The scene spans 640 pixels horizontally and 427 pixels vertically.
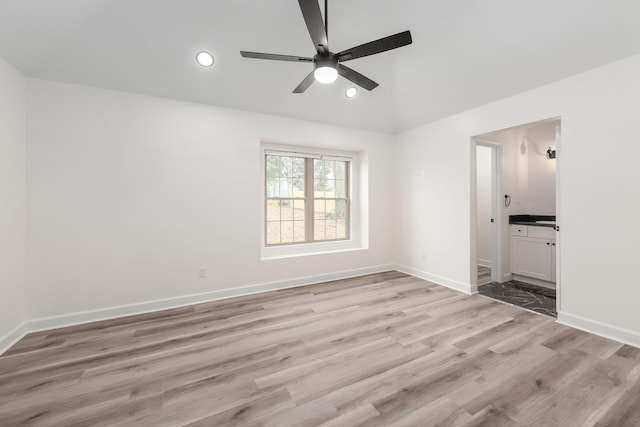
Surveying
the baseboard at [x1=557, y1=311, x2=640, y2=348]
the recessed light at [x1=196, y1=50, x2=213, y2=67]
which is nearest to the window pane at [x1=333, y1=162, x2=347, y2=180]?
the recessed light at [x1=196, y1=50, x2=213, y2=67]

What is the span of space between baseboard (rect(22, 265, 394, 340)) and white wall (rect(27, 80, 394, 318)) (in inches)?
2.4

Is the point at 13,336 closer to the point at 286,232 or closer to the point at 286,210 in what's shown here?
the point at 286,232

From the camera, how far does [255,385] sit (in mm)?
1811

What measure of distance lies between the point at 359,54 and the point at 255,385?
2.51 meters

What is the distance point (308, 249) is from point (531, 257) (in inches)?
131

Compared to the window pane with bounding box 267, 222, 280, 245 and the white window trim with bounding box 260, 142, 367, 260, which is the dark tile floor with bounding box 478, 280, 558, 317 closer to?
the white window trim with bounding box 260, 142, 367, 260

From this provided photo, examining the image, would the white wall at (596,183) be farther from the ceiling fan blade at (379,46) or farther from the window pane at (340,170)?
the window pane at (340,170)

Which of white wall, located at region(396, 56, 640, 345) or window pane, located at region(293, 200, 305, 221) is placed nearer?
white wall, located at region(396, 56, 640, 345)

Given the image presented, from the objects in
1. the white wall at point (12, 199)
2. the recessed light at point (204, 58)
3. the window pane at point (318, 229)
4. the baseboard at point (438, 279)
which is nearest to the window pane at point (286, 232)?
the window pane at point (318, 229)

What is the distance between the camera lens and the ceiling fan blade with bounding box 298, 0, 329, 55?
1.66 m

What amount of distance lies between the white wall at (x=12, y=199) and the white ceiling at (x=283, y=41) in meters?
0.31

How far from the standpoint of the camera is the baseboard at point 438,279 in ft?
11.8

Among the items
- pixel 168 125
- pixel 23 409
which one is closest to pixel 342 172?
pixel 168 125

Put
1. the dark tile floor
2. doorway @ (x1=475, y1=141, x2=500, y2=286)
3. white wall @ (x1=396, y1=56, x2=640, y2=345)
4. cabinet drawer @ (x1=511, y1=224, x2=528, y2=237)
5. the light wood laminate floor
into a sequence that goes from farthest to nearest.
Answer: doorway @ (x1=475, y1=141, x2=500, y2=286) → cabinet drawer @ (x1=511, y1=224, x2=528, y2=237) → the dark tile floor → white wall @ (x1=396, y1=56, x2=640, y2=345) → the light wood laminate floor
